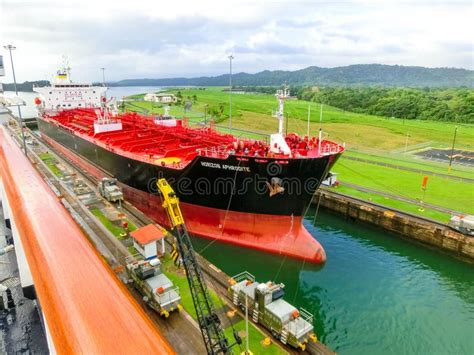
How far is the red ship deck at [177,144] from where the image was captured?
19.3m

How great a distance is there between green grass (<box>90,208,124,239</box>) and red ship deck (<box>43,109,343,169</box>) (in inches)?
180

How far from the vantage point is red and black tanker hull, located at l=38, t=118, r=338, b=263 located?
18.0 meters

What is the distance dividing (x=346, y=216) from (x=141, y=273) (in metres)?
18.0

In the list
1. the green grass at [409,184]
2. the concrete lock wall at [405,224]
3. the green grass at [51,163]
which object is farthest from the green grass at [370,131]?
the green grass at [51,163]

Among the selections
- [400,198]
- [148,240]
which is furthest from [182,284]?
[400,198]

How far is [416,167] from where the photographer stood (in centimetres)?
3569

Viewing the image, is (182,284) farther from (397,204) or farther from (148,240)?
(397,204)

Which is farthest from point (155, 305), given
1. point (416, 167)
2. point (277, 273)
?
point (416, 167)

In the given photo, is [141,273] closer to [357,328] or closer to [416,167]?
[357,328]

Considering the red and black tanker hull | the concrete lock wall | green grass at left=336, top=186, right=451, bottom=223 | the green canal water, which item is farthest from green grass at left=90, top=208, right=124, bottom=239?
green grass at left=336, top=186, right=451, bottom=223

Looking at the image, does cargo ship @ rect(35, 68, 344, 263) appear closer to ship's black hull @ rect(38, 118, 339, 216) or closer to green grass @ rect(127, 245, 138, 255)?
ship's black hull @ rect(38, 118, 339, 216)

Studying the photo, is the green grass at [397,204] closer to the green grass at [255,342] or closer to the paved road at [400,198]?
the paved road at [400,198]

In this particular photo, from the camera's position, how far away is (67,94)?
174ft

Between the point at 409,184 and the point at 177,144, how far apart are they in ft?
69.9
